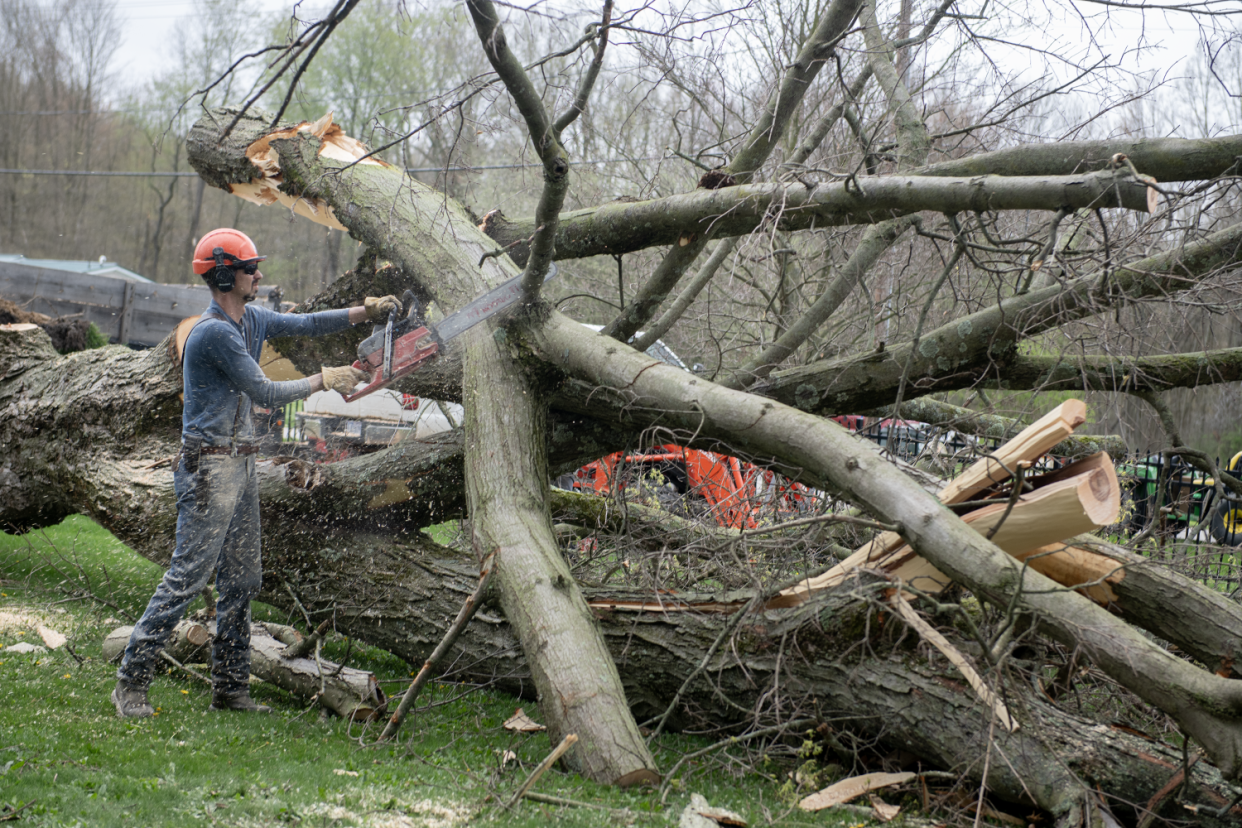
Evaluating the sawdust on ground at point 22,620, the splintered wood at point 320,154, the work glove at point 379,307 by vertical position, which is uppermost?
the splintered wood at point 320,154

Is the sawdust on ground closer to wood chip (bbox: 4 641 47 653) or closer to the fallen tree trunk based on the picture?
wood chip (bbox: 4 641 47 653)

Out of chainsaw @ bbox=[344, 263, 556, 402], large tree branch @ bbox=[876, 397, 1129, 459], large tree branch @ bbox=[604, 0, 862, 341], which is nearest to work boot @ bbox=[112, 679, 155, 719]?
chainsaw @ bbox=[344, 263, 556, 402]

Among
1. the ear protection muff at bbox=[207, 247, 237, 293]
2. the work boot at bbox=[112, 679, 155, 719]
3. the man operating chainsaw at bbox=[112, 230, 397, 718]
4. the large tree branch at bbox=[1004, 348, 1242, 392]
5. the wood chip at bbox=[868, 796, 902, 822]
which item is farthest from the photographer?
the large tree branch at bbox=[1004, 348, 1242, 392]

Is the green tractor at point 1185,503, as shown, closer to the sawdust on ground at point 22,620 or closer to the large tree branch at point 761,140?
the large tree branch at point 761,140

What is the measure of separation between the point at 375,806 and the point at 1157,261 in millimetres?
3973

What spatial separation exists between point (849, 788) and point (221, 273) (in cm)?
340

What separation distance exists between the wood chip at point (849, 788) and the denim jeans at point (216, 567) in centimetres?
250

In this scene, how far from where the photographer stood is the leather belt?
3.67 meters

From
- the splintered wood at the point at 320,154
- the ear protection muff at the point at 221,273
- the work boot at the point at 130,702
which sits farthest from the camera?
the splintered wood at the point at 320,154

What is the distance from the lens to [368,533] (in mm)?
4695

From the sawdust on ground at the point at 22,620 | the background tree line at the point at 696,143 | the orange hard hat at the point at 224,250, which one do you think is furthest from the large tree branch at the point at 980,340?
the sawdust on ground at the point at 22,620

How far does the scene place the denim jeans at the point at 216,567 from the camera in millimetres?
3514

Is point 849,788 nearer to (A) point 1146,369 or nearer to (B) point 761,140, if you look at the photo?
(A) point 1146,369

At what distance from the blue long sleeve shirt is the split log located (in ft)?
3.40
